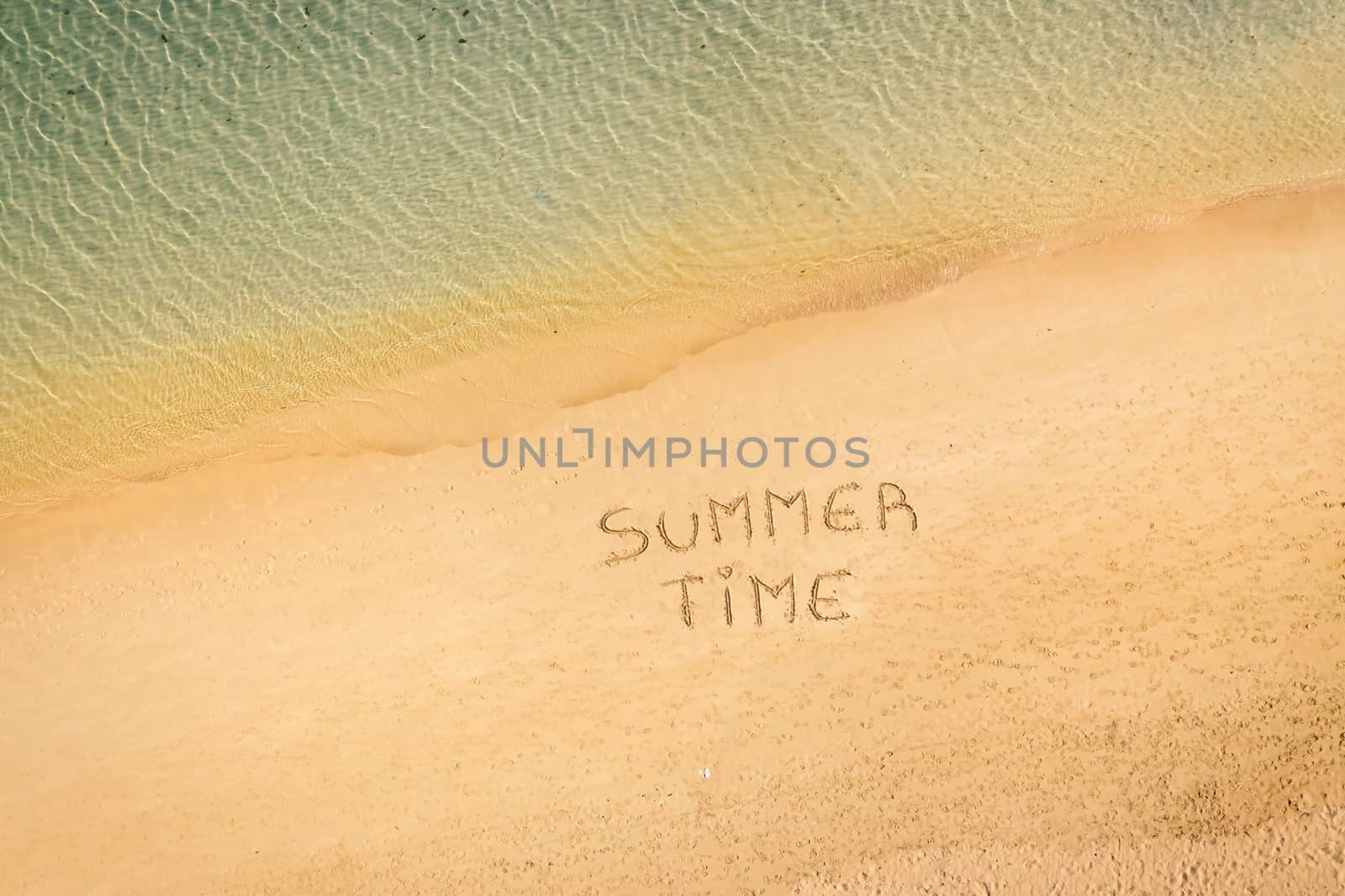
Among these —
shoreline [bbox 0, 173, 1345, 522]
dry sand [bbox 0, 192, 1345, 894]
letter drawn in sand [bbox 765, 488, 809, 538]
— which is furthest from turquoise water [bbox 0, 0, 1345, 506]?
letter drawn in sand [bbox 765, 488, 809, 538]

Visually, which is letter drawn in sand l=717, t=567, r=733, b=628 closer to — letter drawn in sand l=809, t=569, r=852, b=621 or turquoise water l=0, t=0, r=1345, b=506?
letter drawn in sand l=809, t=569, r=852, b=621

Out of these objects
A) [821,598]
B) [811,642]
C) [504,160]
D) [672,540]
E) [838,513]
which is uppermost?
[504,160]

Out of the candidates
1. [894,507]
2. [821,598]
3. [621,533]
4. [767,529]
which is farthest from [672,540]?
[894,507]

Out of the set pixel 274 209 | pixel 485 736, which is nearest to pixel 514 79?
pixel 274 209

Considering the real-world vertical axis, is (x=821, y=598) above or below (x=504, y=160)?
below

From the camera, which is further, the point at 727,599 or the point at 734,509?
the point at 734,509

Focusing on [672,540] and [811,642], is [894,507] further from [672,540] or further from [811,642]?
[672,540]
